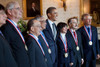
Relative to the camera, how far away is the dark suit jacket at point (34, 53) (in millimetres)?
2525

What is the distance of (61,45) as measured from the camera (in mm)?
4160

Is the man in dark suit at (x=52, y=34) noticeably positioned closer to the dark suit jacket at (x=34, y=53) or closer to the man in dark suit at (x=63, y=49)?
the man in dark suit at (x=63, y=49)

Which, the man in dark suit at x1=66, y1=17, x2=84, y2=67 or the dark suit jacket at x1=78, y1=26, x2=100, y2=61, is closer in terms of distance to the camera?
the man in dark suit at x1=66, y1=17, x2=84, y2=67

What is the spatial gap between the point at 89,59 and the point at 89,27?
3.23 feet

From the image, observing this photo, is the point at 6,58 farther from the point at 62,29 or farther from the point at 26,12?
the point at 26,12

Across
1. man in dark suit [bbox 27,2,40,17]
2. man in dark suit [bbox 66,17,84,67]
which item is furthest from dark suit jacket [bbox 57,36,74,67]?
man in dark suit [bbox 27,2,40,17]

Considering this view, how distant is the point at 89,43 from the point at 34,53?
8.10 feet

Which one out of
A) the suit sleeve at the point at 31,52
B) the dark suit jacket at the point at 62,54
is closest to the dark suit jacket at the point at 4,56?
the suit sleeve at the point at 31,52

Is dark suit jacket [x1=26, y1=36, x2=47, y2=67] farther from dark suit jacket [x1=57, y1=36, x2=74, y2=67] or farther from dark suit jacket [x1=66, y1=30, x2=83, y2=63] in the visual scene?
dark suit jacket [x1=66, y1=30, x2=83, y2=63]

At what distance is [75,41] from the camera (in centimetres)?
435

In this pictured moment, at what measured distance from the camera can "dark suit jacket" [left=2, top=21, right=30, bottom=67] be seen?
235cm

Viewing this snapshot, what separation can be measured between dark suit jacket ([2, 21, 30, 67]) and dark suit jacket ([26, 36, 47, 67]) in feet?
0.38

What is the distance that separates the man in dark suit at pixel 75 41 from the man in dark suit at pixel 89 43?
0.74 ft

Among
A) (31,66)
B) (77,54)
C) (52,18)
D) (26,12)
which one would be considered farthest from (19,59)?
(26,12)
